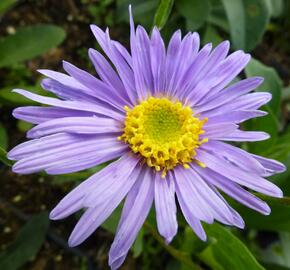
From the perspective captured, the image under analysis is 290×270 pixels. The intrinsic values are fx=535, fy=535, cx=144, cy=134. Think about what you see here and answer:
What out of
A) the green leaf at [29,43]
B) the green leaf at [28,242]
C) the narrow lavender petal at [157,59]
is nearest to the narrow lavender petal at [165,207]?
the narrow lavender petal at [157,59]

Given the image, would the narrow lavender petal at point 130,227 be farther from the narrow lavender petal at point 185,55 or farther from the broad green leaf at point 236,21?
the broad green leaf at point 236,21

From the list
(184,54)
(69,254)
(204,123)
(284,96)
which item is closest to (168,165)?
(204,123)

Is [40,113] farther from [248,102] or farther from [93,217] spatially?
[248,102]

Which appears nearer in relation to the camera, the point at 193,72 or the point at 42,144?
the point at 42,144

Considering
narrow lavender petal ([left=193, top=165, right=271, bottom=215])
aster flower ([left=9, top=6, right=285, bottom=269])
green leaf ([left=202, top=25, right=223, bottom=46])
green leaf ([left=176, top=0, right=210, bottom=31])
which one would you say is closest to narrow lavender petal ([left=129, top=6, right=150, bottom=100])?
aster flower ([left=9, top=6, right=285, bottom=269])

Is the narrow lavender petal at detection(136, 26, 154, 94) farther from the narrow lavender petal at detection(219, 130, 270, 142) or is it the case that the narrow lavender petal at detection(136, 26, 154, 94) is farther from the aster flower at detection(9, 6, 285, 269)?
the narrow lavender petal at detection(219, 130, 270, 142)

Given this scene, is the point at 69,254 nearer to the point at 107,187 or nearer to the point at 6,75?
Answer: the point at 6,75

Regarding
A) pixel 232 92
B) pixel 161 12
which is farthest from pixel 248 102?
pixel 161 12
